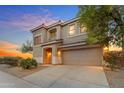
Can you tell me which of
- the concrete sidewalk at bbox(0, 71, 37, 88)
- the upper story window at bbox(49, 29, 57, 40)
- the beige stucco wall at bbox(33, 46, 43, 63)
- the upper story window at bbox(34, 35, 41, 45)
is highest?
the upper story window at bbox(49, 29, 57, 40)

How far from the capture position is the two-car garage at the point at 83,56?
10539mm

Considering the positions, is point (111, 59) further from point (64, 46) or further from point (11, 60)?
point (11, 60)

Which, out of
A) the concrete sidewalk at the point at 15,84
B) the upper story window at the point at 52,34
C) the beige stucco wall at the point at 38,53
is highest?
the upper story window at the point at 52,34

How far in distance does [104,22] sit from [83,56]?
413cm

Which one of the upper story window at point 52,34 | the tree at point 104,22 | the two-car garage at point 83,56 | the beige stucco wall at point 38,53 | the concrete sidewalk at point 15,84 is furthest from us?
the upper story window at point 52,34

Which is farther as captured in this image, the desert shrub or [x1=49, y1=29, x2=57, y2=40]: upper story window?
[x1=49, y1=29, x2=57, y2=40]: upper story window

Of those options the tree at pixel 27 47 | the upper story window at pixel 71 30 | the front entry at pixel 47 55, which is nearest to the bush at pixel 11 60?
the tree at pixel 27 47

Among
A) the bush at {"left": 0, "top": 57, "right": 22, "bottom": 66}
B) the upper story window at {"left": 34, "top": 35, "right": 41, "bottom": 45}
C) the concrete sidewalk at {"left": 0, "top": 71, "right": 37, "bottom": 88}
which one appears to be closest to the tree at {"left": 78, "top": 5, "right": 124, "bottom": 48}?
the concrete sidewalk at {"left": 0, "top": 71, "right": 37, "bottom": 88}

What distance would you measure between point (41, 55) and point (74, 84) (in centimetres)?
756

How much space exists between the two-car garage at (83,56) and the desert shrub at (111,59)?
629 mm

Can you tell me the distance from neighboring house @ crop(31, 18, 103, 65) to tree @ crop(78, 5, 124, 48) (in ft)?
8.15

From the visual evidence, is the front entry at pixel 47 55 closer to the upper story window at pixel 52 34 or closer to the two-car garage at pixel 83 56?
the upper story window at pixel 52 34

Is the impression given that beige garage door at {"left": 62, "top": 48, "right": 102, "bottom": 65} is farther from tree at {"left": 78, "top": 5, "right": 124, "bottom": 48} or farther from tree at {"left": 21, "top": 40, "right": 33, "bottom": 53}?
tree at {"left": 21, "top": 40, "right": 33, "bottom": 53}

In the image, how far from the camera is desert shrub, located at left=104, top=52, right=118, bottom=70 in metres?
9.00
